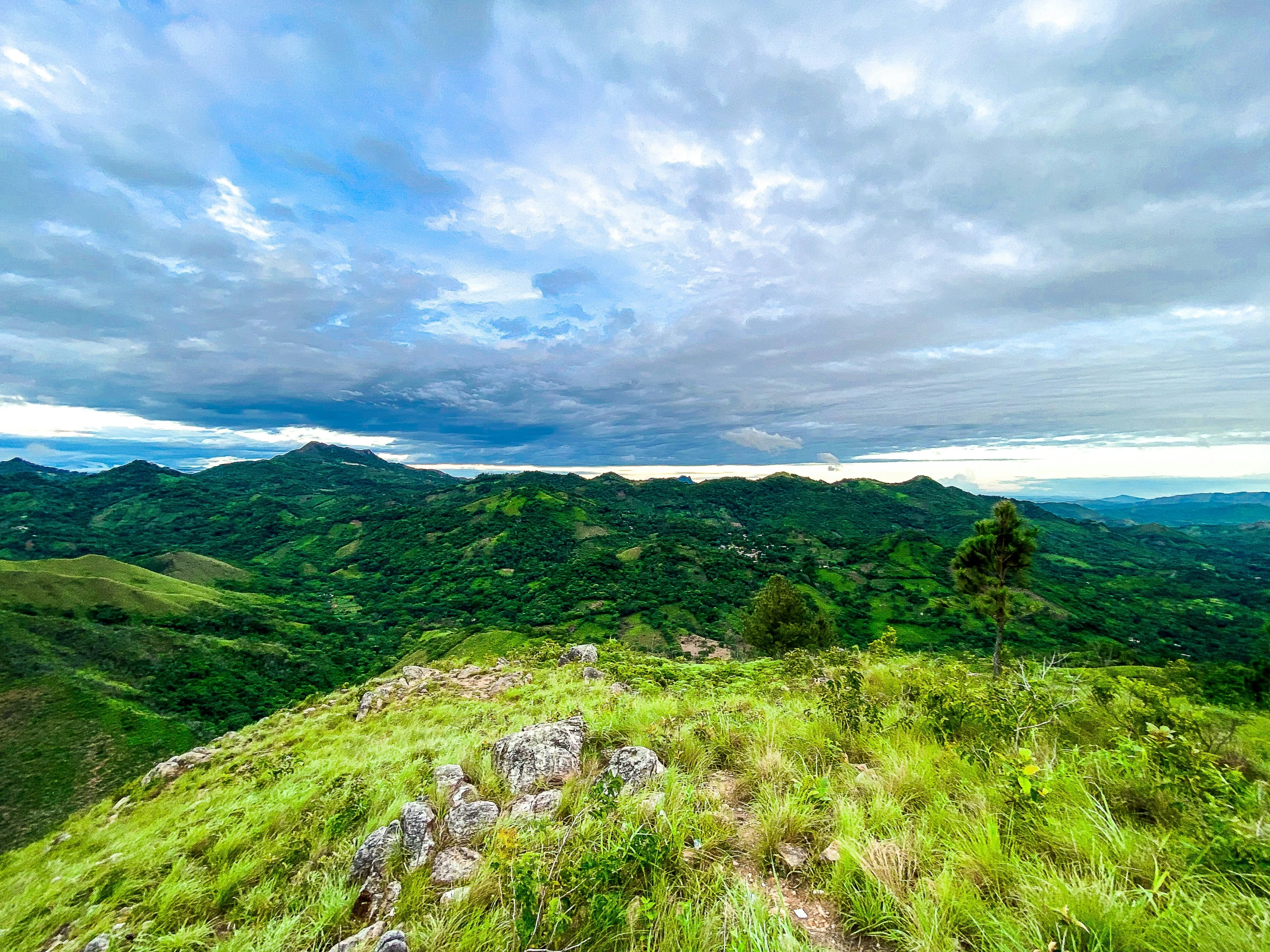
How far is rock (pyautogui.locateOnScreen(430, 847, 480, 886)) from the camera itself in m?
3.93

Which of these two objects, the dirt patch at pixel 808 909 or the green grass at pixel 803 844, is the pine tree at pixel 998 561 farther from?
the dirt patch at pixel 808 909

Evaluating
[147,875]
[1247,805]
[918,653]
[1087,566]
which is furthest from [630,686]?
[1087,566]

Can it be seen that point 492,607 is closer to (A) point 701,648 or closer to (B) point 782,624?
(A) point 701,648

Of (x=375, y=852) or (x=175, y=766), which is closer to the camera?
(x=375, y=852)

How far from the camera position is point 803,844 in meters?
3.89

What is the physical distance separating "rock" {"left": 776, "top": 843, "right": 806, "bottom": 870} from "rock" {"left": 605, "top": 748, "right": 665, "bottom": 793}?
1.56 metres

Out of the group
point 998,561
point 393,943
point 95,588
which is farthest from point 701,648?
point 95,588

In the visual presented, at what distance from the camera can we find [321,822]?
16.4 ft

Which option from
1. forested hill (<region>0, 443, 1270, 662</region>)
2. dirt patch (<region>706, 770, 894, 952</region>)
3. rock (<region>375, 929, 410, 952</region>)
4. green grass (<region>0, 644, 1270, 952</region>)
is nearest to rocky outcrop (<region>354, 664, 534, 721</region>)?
green grass (<region>0, 644, 1270, 952</region>)

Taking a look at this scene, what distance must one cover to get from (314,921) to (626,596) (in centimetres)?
11982

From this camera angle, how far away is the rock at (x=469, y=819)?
15.2 ft

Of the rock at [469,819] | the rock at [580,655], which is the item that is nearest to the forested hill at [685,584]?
the rock at [580,655]

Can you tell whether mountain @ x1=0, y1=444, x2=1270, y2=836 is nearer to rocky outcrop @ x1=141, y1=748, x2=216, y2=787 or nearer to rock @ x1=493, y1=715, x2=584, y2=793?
rocky outcrop @ x1=141, y1=748, x2=216, y2=787

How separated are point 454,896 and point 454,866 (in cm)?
58
